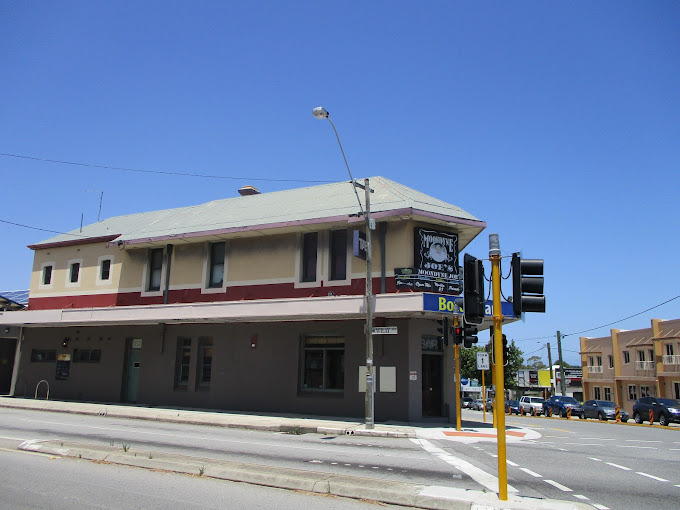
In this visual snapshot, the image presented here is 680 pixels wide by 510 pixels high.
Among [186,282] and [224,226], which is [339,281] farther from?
[186,282]

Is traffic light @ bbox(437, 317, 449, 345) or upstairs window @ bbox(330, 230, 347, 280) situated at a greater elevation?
upstairs window @ bbox(330, 230, 347, 280)

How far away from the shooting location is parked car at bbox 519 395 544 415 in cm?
4406

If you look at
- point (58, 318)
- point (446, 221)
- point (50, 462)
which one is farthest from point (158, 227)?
point (50, 462)

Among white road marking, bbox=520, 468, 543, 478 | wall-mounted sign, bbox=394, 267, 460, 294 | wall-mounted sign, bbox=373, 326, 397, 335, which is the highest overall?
wall-mounted sign, bbox=394, 267, 460, 294

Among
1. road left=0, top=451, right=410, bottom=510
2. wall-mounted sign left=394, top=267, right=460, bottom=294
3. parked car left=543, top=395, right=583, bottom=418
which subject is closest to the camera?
road left=0, top=451, right=410, bottom=510

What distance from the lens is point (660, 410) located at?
32.5 meters

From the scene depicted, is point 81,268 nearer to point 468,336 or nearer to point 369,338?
point 369,338

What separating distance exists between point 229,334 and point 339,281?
5738 millimetres

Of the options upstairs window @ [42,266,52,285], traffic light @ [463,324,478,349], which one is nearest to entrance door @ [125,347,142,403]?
upstairs window @ [42,266,52,285]

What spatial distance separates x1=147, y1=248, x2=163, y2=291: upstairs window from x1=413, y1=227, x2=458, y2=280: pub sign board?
12.6 m

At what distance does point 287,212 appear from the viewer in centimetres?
2395

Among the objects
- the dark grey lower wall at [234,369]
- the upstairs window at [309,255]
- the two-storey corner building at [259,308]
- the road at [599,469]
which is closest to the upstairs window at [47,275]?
the two-storey corner building at [259,308]

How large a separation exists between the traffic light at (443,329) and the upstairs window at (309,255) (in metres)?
5.25

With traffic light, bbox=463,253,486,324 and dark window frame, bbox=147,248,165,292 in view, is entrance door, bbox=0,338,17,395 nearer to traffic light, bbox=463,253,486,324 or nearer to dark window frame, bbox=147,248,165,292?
dark window frame, bbox=147,248,165,292
